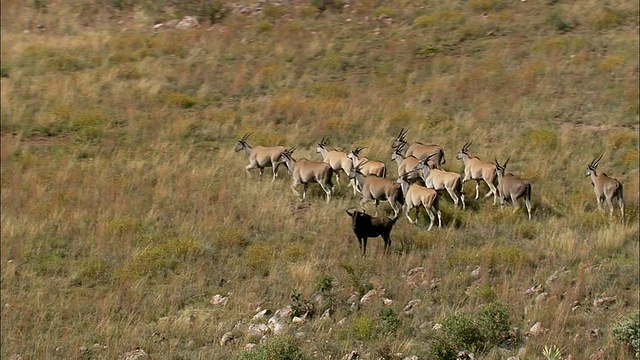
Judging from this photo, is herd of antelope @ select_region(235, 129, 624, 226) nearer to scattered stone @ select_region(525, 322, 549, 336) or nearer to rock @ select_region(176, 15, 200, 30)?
scattered stone @ select_region(525, 322, 549, 336)

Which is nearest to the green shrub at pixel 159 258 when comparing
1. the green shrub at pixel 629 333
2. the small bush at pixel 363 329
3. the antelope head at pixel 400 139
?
the small bush at pixel 363 329

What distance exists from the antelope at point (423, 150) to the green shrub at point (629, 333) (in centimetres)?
811

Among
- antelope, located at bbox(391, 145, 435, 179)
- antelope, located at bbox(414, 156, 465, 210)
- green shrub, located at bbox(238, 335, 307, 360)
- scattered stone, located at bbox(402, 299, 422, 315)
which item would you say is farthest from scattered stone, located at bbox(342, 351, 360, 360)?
antelope, located at bbox(391, 145, 435, 179)

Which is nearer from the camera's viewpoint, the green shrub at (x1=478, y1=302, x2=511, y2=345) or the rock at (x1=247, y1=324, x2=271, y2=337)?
the green shrub at (x1=478, y1=302, x2=511, y2=345)

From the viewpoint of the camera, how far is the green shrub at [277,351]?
10.5 meters

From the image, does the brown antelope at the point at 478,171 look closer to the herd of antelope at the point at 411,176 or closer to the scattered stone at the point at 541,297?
the herd of antelope at the point at 411,176

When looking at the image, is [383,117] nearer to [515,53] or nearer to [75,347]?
[515,53]

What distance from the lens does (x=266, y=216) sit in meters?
17.3

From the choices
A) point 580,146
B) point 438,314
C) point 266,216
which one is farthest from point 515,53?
point 438,314

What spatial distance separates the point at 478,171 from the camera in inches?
732

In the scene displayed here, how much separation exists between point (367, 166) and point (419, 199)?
2382 mm

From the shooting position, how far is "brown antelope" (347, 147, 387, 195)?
1867 centimetres

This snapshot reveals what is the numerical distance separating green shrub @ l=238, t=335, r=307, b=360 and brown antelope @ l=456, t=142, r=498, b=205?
873cm

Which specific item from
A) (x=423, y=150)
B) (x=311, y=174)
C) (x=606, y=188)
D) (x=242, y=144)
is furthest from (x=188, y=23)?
(x=606, y=188)
